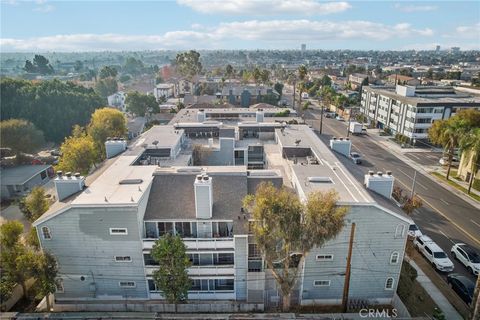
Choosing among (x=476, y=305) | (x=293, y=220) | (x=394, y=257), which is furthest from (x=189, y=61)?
(x=476, y=305)

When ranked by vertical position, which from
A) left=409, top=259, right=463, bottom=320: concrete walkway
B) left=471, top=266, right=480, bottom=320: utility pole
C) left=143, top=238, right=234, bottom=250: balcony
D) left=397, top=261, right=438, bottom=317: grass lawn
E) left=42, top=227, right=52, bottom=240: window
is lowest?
left=409, top=259, right=463, bottom=320: concrete walkway

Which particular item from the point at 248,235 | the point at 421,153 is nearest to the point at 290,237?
the point at 248,235

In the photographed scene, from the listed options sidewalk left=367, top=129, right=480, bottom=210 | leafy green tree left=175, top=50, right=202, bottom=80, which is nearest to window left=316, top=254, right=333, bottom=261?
sidewalk left=367, top=129, right=480, bottom=210

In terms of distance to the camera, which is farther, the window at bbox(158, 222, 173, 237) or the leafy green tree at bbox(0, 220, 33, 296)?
the window at bbox(158, 222, 173, 237)

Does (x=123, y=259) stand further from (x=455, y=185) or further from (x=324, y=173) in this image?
(x=455, y=185)

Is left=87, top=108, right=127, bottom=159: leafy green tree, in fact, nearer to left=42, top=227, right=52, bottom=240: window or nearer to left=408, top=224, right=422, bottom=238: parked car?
left=42, top=227, right=52, bottom=240: window

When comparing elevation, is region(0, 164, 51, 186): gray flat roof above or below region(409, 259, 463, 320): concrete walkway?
above
